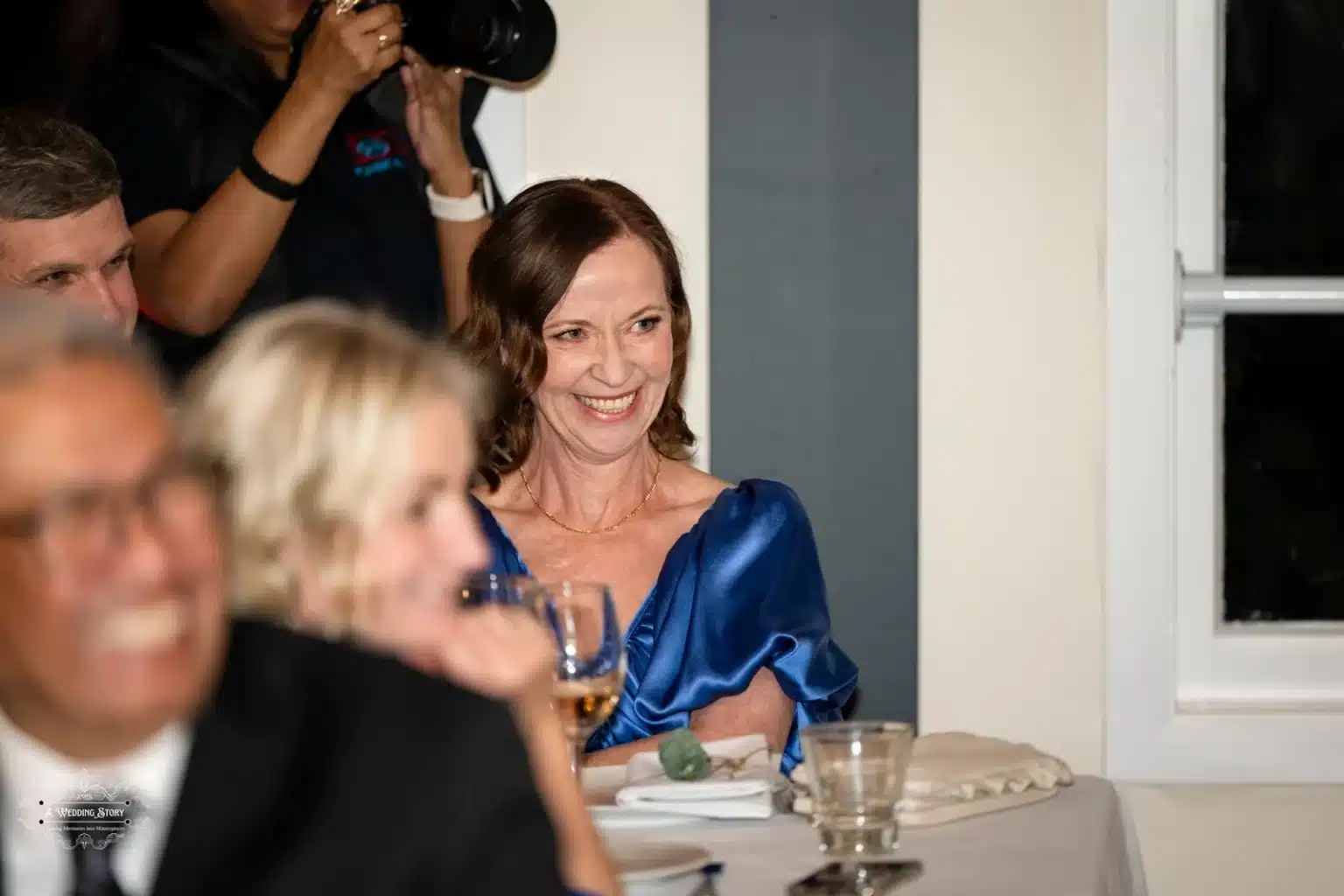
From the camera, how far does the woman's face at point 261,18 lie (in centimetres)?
285

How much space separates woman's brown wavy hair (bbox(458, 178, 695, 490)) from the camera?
248cm

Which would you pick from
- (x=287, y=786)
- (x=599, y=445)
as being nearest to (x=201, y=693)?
(x=287, y=786)

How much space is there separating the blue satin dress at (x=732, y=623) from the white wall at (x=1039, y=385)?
2.06ft

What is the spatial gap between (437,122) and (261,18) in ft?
1.07

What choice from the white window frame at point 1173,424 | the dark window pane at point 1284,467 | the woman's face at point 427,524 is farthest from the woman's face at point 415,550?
the dark window pane at point 1284,467

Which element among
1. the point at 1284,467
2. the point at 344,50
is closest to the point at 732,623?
the point at 344,50

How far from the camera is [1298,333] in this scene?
10.2 ft

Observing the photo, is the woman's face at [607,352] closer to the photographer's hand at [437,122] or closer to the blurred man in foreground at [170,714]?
the photographer's hand at [437,122]

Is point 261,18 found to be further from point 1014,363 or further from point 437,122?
point 1014,363

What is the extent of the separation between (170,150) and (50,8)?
0.29m

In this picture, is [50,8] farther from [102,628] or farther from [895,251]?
[102,628]

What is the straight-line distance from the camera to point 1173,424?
301 centimetres

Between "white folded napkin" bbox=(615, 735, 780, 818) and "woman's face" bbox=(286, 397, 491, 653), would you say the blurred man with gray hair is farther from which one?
"woman's face" bbox=(286, 397, 491, 653)

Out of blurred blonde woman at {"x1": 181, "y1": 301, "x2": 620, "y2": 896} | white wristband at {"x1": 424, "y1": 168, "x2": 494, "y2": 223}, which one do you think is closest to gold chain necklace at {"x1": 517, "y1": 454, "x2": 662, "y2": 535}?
white wristband at {"x1": 424, "y1": 168, "x2": 494, "y2": 223}
